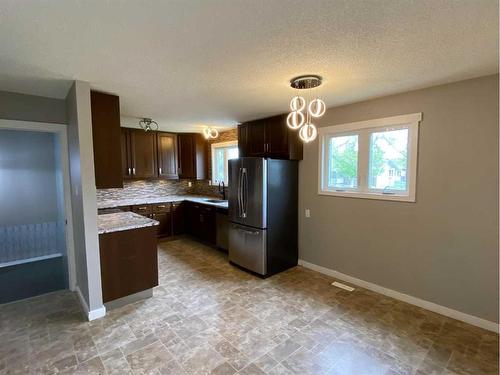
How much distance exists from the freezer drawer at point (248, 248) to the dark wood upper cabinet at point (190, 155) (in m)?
2.23

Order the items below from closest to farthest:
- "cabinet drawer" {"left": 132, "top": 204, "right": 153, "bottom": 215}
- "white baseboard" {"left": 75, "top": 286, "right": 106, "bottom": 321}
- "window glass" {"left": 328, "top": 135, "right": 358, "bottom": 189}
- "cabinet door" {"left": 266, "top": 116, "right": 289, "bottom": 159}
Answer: "white baseboard" {"left": 75, "top": 286, "right": 106, "bottom": 321} < "window glass" {"left": 328, "top": 135, "right": 358, "bottom": 189} < "cabinet door" {"left": 266, "top": 116, "right": 289, "bottom": 159} < "cabinet drawer" {"left": 132, "top": 204, "right": 153, "bottom": 215}

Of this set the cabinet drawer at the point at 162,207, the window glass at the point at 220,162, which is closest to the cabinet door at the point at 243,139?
the window glass at the point at 220,162

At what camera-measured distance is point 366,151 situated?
10.4 feet

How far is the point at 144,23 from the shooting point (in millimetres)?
1451

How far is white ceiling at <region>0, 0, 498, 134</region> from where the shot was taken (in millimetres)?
1333

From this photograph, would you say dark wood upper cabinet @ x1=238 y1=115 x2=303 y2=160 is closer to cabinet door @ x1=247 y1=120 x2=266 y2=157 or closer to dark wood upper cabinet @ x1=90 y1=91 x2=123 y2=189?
cabinet door @ x1=247 y1=120 x2=266 y2=157

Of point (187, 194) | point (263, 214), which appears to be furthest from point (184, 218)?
point (263, 214)

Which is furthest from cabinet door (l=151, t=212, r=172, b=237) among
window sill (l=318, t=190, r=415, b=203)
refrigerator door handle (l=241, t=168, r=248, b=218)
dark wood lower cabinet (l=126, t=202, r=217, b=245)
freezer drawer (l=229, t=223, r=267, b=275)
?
window sill (l=318, t=190, r=415, b=203)

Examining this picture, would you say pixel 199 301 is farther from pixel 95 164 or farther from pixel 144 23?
pixel 144 23

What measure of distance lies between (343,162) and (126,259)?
3001mm

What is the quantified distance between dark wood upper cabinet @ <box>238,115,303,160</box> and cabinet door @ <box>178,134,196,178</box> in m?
1.58

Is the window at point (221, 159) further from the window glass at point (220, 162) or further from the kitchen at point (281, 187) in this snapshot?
the kitchen at point (281, 187)

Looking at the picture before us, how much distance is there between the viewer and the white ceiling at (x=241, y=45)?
1.33 m

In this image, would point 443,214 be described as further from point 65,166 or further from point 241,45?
point 65,166
